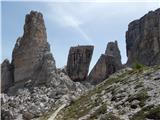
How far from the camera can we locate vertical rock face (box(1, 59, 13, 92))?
329 feet

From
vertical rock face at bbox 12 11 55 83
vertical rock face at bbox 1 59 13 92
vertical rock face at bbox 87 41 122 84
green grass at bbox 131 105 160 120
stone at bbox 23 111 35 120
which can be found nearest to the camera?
green grass at bbox 131 105 160 120

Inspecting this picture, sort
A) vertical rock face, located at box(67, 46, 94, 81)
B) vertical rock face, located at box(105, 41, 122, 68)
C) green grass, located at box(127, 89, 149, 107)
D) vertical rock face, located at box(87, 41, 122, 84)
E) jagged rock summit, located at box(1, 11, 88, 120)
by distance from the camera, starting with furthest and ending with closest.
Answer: vertical rock face, located at box(105, 41, 122, 68) < vertical rock face, located at box(67, 46, 94, 81) < vertical rock face, located at box(87, 41, 122, 84) < jagged rock summit, located at box(1, 11, 88, 120) < green grass, located at box(127, 89, 149, 107)

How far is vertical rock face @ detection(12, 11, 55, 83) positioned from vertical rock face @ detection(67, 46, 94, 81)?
57.4ft

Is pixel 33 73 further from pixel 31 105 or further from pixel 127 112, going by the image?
pixel 127 112

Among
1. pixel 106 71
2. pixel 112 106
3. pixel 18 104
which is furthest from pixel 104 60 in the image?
pixel 112 106

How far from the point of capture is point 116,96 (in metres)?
48.4

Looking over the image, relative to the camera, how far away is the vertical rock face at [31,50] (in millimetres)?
97688

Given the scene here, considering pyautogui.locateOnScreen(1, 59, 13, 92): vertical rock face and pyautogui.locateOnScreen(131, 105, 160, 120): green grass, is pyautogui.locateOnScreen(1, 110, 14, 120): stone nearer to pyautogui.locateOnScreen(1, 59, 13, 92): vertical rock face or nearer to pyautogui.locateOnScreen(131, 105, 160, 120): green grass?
pyautogui.locateOnScreen(1, 59, 13, 92): vertical rock face

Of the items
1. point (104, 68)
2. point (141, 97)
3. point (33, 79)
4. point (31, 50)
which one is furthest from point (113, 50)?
point (141, 97)

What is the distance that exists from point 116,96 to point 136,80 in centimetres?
523

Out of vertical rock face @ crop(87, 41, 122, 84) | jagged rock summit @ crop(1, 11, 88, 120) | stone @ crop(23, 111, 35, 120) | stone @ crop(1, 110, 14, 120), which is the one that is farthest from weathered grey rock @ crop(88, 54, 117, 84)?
stone @ crop(1, 110, 14, 120)

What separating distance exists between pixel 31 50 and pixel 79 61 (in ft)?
66.8

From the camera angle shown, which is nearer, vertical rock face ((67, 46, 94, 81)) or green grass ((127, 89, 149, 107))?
green grass ((127, 89, 149, 107))

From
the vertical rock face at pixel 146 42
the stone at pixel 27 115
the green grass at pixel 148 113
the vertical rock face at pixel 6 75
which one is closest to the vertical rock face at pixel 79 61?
the vertical rock face at pixel 146 42
